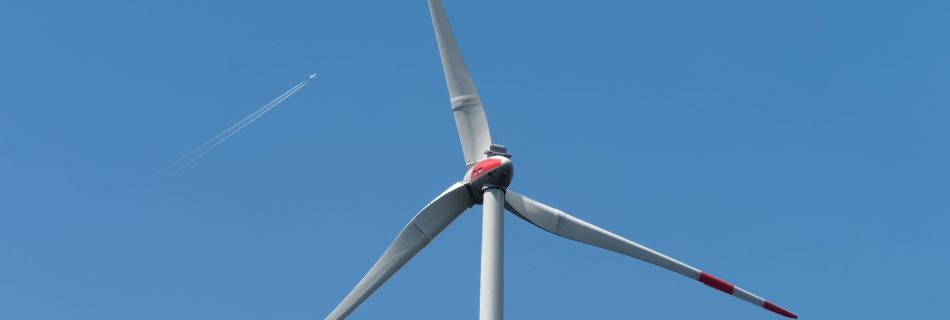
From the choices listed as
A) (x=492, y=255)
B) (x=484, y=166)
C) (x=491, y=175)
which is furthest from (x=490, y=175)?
(x=492, y=255)

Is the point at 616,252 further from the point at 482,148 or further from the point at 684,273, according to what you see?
the point at 482,148

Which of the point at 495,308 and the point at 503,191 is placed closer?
the point at 495,308

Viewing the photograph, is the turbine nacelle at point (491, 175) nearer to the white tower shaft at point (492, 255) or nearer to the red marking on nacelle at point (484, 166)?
the red marking on nacelle at point (484, 166)

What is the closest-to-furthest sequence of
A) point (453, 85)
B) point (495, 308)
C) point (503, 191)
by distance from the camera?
point (495, 308), point (503, 191), point (453, 85)

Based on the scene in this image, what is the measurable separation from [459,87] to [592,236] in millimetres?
7689

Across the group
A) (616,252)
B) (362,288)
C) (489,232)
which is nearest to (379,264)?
(362,288)

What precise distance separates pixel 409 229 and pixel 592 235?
6.65 metres

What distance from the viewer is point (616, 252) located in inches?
2002

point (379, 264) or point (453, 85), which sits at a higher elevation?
point (453, 85)

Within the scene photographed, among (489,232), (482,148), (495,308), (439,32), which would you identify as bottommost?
(495,308)

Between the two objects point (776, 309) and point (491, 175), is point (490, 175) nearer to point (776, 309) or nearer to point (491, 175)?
point (491, 175)

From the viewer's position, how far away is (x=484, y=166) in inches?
1917

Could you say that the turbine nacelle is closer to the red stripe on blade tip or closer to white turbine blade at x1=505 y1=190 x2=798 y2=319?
white turbine blade at x1=505 y1=190 x2=798 y2=319

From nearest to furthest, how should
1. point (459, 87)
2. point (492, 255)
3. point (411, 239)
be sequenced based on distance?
point (492, 255) → point (411, 239) → point (459, 87)
